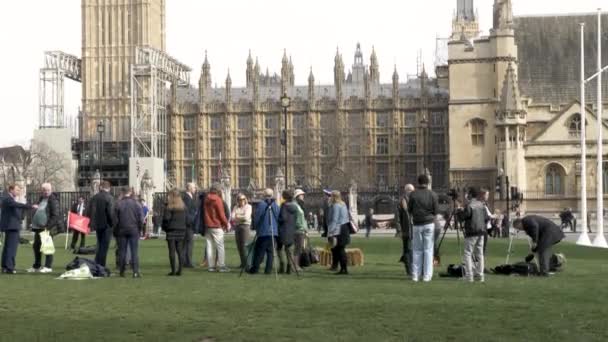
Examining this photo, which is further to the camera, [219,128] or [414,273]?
[219,128]

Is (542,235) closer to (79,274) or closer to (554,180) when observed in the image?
(79,274)

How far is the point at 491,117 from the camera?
69188 millimetres

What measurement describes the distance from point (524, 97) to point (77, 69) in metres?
42.4

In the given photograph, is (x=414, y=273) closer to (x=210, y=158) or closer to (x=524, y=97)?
(x=524, y=97)

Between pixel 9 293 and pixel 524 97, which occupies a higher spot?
pixel 524 97

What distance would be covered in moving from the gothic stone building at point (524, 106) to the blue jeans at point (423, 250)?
4727 centimetres

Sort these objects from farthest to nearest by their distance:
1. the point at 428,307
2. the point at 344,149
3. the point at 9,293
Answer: the point at 344,149 < the point at 9,293 < the point at 428,307

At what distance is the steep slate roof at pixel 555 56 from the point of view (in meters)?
70.4

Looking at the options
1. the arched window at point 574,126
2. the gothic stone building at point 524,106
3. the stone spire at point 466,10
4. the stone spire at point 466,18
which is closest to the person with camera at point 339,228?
the gothic stone building at point 524,106

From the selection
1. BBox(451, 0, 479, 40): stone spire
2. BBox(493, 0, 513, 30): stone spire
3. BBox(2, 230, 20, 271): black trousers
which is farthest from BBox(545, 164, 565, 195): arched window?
BBox(2, 230, 20, 271): black trousers

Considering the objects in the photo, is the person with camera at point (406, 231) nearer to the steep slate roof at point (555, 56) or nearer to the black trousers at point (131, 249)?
the black trousers at point (131, 249)

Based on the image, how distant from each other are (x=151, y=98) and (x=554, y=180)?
3050 cm

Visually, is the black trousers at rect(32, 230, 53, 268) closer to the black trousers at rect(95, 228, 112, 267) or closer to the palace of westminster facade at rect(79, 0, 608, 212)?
the black trousers at rect(95, 228, 112, 267)

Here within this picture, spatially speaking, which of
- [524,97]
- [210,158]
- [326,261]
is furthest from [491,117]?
[326,261]
